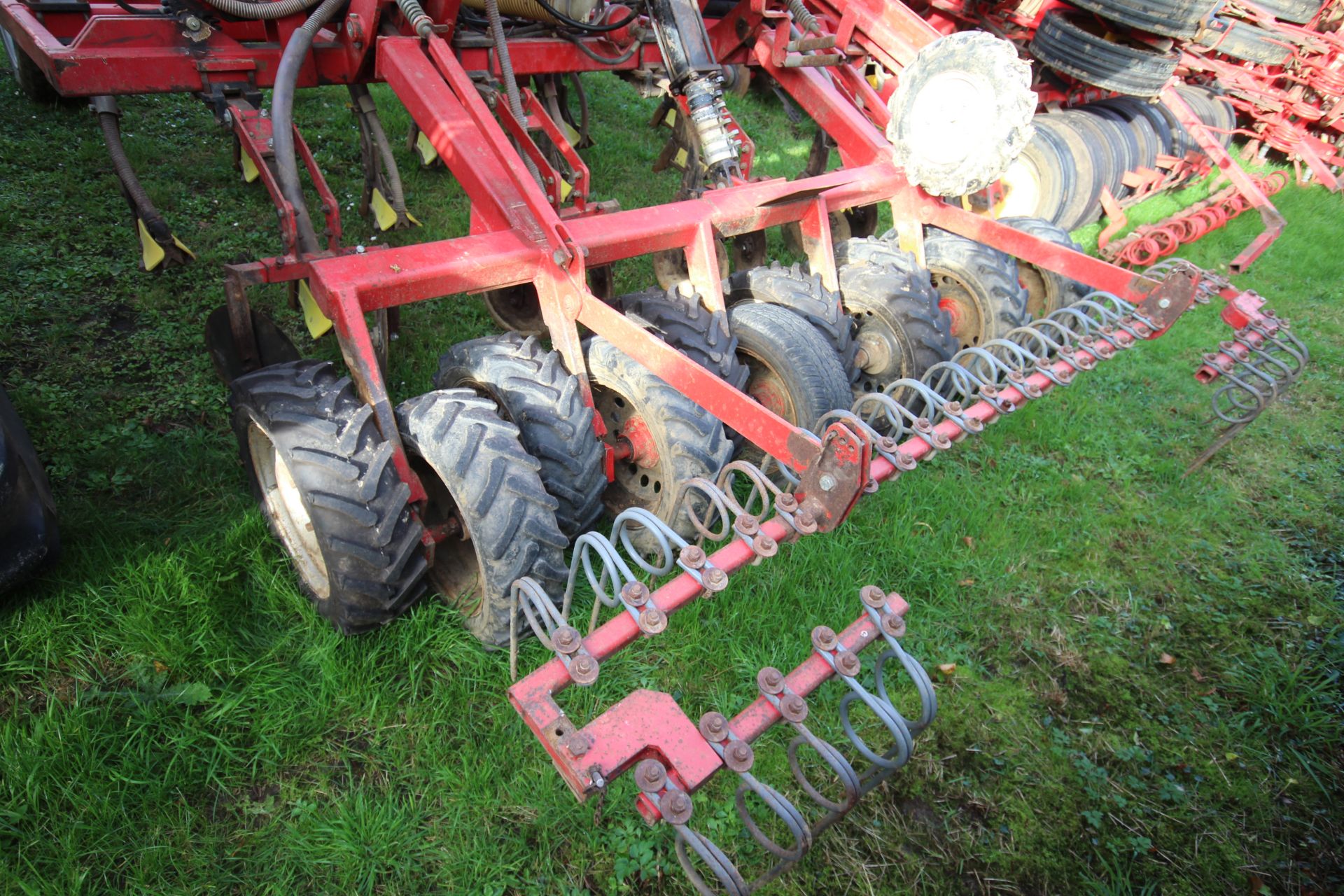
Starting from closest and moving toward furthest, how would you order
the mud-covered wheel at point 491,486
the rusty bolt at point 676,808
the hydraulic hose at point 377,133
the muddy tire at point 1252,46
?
the rusty bolt at point 676,808, the mud-covered wheel at point 491,486, the hydraulic hose at point 377,133, the muddy tire at point 1252,46

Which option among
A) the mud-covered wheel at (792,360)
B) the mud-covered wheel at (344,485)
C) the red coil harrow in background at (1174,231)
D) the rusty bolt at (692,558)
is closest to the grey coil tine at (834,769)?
the rusty bolt at (692,558)

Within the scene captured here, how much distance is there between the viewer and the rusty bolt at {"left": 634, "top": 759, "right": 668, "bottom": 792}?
1430mm

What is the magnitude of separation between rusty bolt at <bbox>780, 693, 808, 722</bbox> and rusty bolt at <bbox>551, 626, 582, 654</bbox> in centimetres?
43

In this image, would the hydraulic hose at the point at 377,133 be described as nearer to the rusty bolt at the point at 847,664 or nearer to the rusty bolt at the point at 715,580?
the rusty bolt at the point at 715,580

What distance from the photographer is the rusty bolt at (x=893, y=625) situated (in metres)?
1.73

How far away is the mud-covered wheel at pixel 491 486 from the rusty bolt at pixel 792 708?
0.93 metres

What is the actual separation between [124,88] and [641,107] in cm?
478

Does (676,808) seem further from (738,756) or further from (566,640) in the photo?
(566,640)

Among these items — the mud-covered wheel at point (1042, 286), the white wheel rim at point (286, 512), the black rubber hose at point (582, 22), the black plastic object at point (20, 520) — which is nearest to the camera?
the black plastic object at point (20, 520)

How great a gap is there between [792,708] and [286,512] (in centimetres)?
203

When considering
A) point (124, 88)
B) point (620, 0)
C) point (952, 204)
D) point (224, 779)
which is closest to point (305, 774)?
point (224, 779)

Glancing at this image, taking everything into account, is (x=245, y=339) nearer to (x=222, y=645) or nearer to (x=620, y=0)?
(x=222, y=645)

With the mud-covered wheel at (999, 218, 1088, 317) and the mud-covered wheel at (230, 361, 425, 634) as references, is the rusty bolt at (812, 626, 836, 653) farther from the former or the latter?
the mud-covered wheel at (999, 218, 1088, 317)

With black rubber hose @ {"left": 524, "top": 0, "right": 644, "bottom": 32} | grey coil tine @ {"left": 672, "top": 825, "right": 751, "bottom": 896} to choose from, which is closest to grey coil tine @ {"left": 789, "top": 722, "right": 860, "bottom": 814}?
grey coil tine @ {"left": 672, "top": 825, "right": 751, "bottom": 896}
